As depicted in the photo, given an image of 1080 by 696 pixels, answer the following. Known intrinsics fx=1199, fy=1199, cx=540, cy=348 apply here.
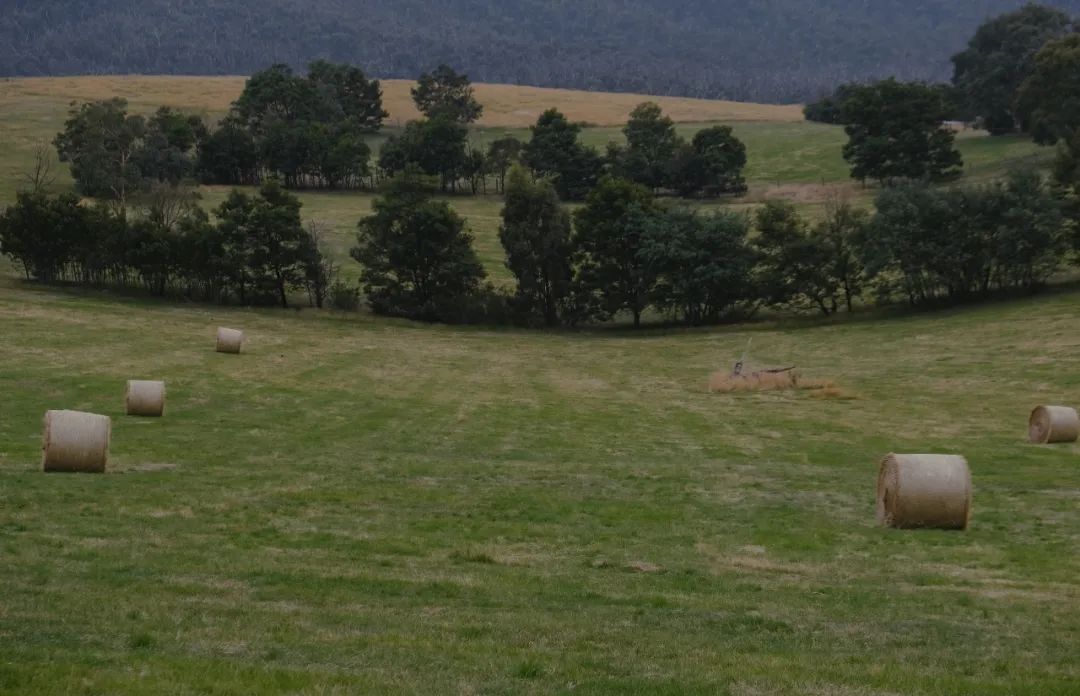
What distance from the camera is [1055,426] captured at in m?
35.8

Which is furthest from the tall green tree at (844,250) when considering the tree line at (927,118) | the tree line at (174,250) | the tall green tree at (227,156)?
the tall green tree at (227,156)

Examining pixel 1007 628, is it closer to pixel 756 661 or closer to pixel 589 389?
pixel 756 661

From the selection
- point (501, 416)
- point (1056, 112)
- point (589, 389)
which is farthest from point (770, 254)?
point (1056, 112)

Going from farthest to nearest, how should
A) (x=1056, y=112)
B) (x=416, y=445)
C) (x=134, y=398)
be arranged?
(x=1056, y=112) → (x=134, y=398) → (x=416, y=445)

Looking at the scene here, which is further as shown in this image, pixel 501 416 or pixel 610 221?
pixel 610 221

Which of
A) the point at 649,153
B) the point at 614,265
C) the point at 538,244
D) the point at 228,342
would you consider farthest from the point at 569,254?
the point at 649,153

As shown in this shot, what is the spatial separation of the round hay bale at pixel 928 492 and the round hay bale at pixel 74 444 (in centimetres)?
1636

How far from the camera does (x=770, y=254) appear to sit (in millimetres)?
91438

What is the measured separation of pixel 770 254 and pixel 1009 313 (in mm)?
20939

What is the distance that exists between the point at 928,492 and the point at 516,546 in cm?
777

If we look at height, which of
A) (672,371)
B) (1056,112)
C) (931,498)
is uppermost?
(1056,112)

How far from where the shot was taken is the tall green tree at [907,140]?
135m

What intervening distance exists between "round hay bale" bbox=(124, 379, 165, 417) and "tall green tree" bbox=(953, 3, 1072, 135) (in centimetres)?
13975

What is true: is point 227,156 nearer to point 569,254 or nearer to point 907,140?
point 569,254
